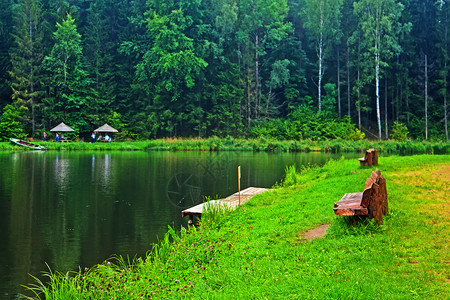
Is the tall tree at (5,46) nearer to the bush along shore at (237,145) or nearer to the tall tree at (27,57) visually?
the tall tree at (27,57)

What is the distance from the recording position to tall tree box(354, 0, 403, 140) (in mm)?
48719

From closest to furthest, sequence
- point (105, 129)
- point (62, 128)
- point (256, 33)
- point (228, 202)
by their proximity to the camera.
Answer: point (228, 202), point (62, 128), point (105, 129), point (256, 33)

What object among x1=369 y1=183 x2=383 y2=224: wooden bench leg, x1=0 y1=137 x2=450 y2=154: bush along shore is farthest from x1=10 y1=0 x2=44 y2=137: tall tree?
x1=369 y1=183 x2=383 y2=224: wooden bench leg

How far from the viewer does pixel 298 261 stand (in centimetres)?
634

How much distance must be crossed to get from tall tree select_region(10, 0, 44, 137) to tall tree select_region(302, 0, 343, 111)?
108 ft

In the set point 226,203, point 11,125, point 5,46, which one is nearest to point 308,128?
point 11,125

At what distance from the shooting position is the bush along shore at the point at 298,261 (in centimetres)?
525

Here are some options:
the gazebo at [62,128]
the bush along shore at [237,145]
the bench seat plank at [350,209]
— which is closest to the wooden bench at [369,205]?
the bench seat plank at [350,209]

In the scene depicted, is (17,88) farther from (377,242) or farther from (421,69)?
(377,242)

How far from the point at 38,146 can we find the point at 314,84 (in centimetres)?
3701

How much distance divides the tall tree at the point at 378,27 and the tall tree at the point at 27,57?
3740 cm

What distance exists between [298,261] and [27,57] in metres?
57.2

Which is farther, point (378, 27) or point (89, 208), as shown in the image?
point (378, 27)

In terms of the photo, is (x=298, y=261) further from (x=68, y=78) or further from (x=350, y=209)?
(x=68, y=78)
